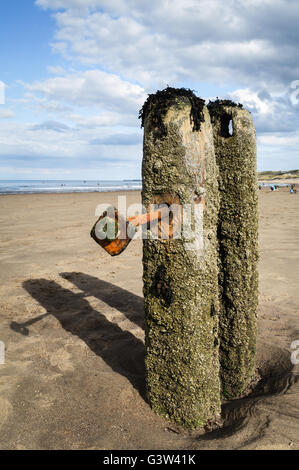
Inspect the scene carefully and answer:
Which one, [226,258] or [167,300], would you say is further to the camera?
[226,258]

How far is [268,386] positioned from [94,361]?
6.76 feet

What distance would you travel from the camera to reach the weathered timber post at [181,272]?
261 cm

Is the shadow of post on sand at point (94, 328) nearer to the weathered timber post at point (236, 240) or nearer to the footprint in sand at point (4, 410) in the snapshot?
the weathered timber post at point (236, 240)

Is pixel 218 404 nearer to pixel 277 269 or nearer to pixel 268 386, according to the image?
pixel 268 386

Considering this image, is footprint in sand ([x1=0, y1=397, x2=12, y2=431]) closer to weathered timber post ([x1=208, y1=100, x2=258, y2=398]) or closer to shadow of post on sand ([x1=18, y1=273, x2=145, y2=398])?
shadow of post on sand ([x1=18, y1=273, x2=145, y2=398])

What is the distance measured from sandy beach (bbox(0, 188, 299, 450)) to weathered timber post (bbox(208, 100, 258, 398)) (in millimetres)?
414

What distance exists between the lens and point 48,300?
617cm

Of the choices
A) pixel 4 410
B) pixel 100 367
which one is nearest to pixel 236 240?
pixel 100 367

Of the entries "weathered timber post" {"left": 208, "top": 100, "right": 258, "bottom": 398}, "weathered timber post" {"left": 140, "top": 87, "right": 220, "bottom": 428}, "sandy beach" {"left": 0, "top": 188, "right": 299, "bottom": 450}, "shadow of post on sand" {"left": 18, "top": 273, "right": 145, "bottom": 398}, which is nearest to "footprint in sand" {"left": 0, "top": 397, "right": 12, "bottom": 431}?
"sandy beach" {"left": 0, "top": 188, "right": 299, "bottom": 450}

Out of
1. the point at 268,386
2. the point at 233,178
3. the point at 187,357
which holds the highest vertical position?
the point at 233,178

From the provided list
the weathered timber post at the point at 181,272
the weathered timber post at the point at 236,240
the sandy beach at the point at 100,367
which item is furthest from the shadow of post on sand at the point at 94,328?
the weathered timber post at the point at 236,240

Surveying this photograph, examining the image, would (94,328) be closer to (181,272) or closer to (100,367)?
(100,367)

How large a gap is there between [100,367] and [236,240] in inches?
87.2
